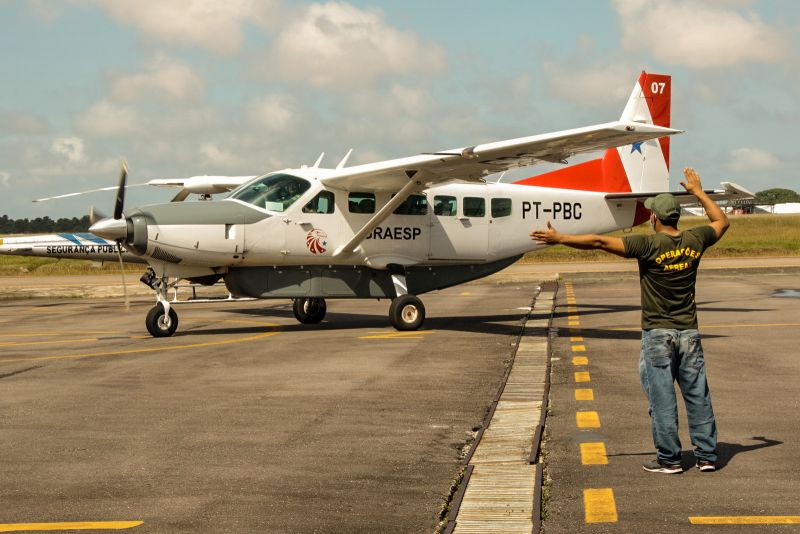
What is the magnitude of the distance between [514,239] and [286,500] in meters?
14.5

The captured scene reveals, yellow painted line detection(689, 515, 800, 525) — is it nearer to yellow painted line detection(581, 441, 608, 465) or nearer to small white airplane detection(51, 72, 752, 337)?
yellow painted line detection(581, 441, 608, 465)

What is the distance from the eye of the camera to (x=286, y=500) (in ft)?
19.1

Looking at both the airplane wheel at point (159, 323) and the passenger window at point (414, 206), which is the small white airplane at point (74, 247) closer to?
the airplane wheel at point (159, 323)

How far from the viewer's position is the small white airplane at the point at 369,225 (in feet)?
53.7

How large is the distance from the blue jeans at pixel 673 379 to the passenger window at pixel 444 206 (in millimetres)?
12348

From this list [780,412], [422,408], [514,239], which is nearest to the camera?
[780,412]

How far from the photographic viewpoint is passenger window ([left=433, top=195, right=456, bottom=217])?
19.0m

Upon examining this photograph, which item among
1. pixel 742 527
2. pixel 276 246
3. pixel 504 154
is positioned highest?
pixel 504 154

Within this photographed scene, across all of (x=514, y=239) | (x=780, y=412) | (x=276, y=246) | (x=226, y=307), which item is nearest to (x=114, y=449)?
(x=780, y=412)

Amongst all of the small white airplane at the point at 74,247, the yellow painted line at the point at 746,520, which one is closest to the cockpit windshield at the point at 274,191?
the yellow painted line at the point at 746,520

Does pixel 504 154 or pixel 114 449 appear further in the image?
pixel 504 154

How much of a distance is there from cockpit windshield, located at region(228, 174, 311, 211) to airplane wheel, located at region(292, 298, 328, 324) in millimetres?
2730

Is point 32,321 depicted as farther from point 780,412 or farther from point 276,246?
point 780,412

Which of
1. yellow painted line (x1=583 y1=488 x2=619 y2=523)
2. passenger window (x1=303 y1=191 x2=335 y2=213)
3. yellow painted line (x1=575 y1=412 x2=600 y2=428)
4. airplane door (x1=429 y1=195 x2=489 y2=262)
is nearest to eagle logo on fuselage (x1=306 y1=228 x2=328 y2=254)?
passenger window (x1=303 y1=191 x2=335 y2=213)
